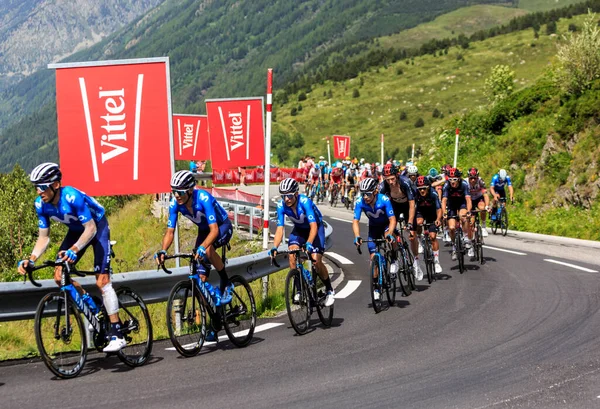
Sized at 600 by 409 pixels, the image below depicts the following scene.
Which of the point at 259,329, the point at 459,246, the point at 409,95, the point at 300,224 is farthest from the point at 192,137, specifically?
the point at 409,95

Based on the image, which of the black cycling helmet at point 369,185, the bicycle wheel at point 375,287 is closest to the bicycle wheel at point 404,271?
the bicycle wheel at point 375,287

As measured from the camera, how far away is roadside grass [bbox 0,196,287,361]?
368 inches

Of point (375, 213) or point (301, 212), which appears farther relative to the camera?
point (375, 213)

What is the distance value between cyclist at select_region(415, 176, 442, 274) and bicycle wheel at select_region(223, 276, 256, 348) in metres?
5.62

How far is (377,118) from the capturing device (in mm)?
137750

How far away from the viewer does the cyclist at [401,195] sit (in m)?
12.0

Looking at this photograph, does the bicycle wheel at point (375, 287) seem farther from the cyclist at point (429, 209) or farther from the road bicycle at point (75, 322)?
the road bicycle at point (75, 322)

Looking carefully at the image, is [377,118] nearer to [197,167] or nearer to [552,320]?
[197,167]

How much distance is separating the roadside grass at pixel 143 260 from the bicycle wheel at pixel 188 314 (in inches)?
39.1

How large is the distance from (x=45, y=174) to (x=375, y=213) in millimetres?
5424

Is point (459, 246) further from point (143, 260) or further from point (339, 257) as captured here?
point (143, 260)

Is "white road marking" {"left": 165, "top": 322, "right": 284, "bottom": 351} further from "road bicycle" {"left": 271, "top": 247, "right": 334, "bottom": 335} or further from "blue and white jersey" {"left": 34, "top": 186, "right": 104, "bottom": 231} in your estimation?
"blue and white jersey" {"left": 34, "top": 186, "right": 104, "bottom": 231}

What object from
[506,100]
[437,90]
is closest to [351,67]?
[437,90]

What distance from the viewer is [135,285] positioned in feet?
28.1
